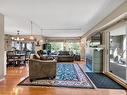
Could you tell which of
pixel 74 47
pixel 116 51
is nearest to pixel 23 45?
pixel 74 47

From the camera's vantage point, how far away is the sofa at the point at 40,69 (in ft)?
A: 18.9

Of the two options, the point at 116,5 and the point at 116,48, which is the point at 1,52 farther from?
the point at 116,48

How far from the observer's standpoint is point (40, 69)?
5910 millimetres

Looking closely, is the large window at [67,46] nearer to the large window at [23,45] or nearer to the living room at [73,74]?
the large window at [23,45]

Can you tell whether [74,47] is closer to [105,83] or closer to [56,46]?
[56,46]

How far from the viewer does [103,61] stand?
7.77 metres

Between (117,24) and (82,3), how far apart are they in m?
2.02

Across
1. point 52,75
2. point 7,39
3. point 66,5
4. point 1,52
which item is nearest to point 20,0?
point 66,5

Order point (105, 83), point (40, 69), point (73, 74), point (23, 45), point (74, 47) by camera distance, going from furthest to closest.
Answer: point (74, 47) < point (23, 45) < point (73, 74) < point (40, 69) < point (105, 83)

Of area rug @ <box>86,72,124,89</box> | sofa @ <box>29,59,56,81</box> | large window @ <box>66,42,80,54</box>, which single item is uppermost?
large window @ <box>66,42,80,54</box>

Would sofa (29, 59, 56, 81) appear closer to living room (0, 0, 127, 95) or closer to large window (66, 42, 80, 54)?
living room (0, 0, 127, 95)

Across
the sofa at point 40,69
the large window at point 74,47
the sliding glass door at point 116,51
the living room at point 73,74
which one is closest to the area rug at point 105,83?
the living room at point 73,74

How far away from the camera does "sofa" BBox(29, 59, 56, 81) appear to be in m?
5.77

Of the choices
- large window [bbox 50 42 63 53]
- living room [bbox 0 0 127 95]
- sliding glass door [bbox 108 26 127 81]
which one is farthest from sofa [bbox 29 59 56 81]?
large window [bbox 50 42 63 53]
